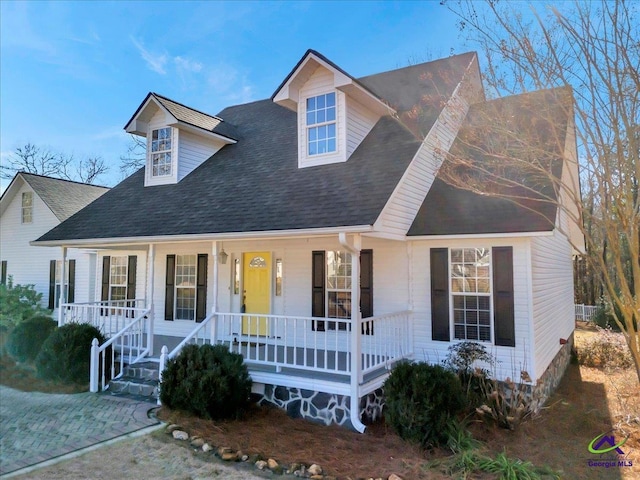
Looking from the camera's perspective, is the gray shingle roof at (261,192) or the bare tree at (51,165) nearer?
the gray shingle roof at (261,192)

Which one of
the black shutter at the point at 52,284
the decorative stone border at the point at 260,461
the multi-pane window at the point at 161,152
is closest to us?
the decorative stone border at the point at 260,461

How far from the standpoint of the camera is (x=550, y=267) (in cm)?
969

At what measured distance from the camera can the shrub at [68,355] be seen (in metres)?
8.61

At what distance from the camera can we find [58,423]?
21.8ft

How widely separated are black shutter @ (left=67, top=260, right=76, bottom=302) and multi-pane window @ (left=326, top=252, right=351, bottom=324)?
1110 cm

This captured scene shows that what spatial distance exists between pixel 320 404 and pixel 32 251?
14.9 metres

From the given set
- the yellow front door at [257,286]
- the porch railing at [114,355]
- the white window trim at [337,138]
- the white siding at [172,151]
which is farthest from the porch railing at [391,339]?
the white siding at [172,151]

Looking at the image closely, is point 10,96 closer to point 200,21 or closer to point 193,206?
point 200,21

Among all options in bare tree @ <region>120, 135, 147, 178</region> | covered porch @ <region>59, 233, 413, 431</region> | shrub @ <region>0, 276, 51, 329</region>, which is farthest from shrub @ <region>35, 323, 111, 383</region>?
bare tree @ <region>120, 135, 147, 178</region>

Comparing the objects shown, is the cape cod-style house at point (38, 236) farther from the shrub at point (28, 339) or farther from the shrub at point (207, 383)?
the shrub at point (207, 383)

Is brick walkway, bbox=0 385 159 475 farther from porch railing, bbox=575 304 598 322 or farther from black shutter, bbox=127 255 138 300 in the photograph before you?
porch railing, bbox=575 304 598 322

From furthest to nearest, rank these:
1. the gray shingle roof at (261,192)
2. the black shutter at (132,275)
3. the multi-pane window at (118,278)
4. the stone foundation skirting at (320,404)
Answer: the multi-pane window at (118,278) < the black shutter at (132,275) < the gray shingle roof at (261,192) < the stone foundation skirting at (320,404)

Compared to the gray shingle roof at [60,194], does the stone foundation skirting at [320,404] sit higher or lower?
lower

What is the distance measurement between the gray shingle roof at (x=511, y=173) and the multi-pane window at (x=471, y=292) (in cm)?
60
